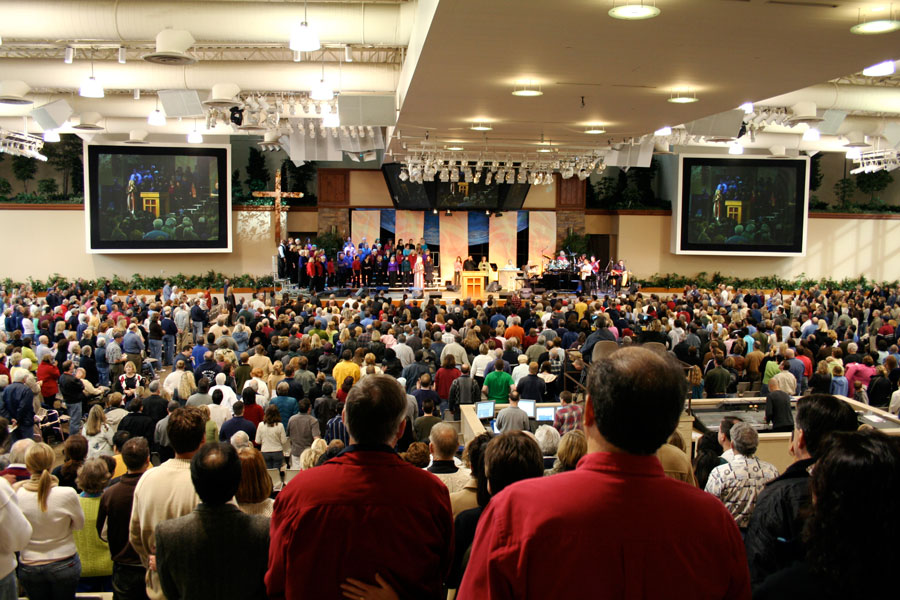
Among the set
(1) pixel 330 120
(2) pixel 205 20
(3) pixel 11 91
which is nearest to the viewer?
(2) pixel 205 20

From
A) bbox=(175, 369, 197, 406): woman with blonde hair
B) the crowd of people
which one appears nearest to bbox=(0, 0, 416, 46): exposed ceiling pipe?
the crowd of people

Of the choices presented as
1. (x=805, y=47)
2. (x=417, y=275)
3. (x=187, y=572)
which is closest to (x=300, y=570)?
(x=187, y=572)

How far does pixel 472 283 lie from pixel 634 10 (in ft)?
57.0

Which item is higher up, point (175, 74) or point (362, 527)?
point (175, 74)

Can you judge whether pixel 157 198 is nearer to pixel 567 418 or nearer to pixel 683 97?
pixel 683 97

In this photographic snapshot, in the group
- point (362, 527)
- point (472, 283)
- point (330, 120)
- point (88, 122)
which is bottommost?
point (472, 283)

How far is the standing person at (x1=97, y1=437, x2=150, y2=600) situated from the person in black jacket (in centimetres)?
271

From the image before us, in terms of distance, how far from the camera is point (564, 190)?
26016 millimetres

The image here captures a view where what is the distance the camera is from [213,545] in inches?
104

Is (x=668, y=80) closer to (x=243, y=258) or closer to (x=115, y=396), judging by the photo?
(x=115, y=396)

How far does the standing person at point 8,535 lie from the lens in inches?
125

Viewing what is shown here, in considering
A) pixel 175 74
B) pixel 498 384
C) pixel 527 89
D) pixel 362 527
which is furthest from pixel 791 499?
pixel 175 74

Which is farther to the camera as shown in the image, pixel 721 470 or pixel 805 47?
pixel 805 47

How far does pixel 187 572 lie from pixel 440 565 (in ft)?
3.40
